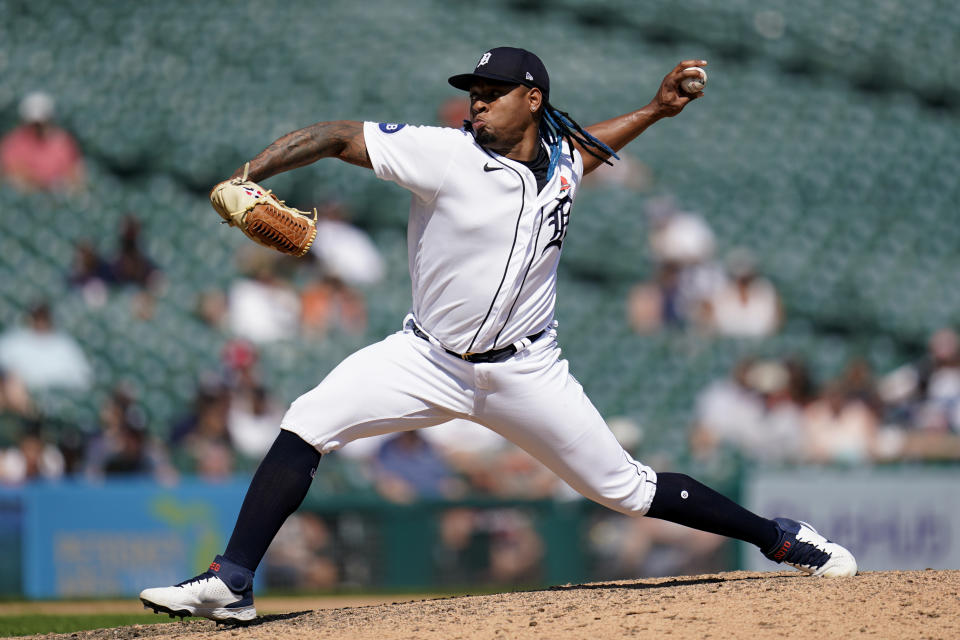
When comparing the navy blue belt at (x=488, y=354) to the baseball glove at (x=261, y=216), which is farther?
the navy blue belt at (x=488, y=354)

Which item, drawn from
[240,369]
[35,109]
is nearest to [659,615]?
[240,369]

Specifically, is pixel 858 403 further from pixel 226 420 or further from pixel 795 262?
pixel 226 420

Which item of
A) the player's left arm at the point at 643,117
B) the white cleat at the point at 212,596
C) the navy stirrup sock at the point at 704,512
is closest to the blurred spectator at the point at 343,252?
the player's left arm at the point at 643,117

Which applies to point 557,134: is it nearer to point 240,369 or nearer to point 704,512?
point 704,512

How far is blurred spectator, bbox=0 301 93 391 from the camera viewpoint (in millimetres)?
8781

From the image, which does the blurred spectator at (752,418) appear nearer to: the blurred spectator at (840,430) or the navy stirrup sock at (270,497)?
the blurred spectator at (840,430)

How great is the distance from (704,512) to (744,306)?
7.09 metres

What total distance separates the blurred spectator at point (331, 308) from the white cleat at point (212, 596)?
243 inches

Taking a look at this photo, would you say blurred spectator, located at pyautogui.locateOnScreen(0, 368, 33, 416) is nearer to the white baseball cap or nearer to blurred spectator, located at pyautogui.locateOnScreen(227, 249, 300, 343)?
blurred spectator, located at pyautogui.locateOnScreen(227, 249, 300, 343)

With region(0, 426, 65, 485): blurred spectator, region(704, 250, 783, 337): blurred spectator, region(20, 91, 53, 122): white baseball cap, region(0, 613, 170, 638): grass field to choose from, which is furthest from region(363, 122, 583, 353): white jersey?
region(20, 91, 53, 122): white baseball cap

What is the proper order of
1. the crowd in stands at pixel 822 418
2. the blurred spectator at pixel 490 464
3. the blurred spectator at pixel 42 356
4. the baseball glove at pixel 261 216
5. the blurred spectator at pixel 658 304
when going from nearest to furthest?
the baseball glove at pixel 261 216 → the blurred spectator at pixel 490 464 → the blurred spectator at pixel 42 356 → the crowd in stands at pixel 822 418 → the blurred spectator at pixel 658 304

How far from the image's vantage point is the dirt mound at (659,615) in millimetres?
3436

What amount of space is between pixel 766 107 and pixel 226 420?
728cm

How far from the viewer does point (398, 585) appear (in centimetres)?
797
